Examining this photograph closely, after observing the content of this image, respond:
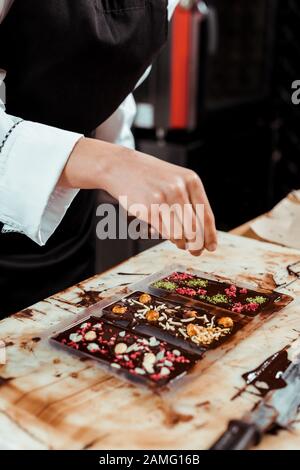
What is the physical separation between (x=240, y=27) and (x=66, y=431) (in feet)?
9.47

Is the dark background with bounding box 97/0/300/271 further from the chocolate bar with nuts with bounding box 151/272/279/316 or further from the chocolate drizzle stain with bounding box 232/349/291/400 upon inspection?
the chocolate drizzle stain with bounding box 232/349/291/400

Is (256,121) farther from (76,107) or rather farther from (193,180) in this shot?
(193,180)

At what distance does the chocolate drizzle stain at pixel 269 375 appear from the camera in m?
0.86

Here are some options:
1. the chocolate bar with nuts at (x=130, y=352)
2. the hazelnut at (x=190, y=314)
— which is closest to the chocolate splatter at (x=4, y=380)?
the chocolate bar with nuts at (x=130, y=352)

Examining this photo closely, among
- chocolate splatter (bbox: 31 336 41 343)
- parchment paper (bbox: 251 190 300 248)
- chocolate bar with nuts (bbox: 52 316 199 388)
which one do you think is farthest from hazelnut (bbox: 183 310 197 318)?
parchment paper (bbox: 251 190 300 248)

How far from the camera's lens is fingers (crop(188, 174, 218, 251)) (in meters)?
0.87

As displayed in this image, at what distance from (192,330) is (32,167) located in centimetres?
36

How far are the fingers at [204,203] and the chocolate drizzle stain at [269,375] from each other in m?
0.20

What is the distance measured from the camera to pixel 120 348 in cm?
92

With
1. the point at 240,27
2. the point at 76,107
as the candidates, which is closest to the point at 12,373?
the point at 76,107

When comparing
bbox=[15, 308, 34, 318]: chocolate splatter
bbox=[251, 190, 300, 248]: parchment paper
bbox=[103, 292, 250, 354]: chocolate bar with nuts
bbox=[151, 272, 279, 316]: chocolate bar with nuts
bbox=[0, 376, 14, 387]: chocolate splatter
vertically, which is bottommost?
bbox=[251, 190, 300, 248]: parchment paper

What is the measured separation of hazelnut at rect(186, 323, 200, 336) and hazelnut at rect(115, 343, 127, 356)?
11cm

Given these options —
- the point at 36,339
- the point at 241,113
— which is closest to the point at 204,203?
the point at 36,339
